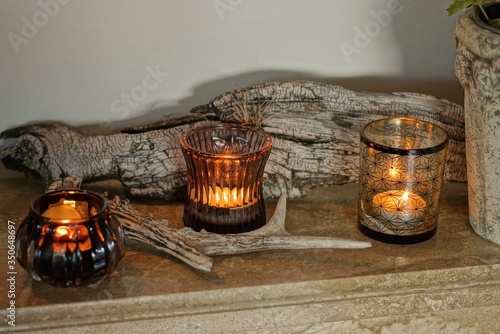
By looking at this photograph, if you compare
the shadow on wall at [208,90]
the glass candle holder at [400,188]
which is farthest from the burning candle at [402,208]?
the shadow on wall at [208,90]

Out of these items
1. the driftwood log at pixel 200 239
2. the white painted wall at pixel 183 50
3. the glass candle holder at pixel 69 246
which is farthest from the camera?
the white painted wall at pixel 183 50

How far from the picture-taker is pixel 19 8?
53.6 inches

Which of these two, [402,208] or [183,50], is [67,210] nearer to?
[183,50]

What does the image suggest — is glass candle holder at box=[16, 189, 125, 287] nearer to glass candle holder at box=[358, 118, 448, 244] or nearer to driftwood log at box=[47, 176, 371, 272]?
driftwood log at box=[47, 176, 371, 272]

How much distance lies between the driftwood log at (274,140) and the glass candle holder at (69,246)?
227 millimetres

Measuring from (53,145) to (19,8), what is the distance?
23 centimetres

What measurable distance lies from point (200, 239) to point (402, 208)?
0.33 meters

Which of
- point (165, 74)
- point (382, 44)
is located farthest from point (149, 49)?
point (382, 44)

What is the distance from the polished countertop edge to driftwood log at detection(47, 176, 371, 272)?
70 millimetres

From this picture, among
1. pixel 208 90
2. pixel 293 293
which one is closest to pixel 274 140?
pixel 208 90

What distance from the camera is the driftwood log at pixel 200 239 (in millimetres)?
1242

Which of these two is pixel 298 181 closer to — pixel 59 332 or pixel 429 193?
pixel 429 193

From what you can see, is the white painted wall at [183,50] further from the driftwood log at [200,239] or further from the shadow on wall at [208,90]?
the driftwood log at [200,239]

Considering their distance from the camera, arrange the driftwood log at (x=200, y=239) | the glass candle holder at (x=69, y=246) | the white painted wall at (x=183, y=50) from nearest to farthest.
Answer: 1. the glass candle holder at (x=69, y=246)
2. the driftwood log at (x=200, y=239)
3. the white painted wall at (x=183, y=50)
